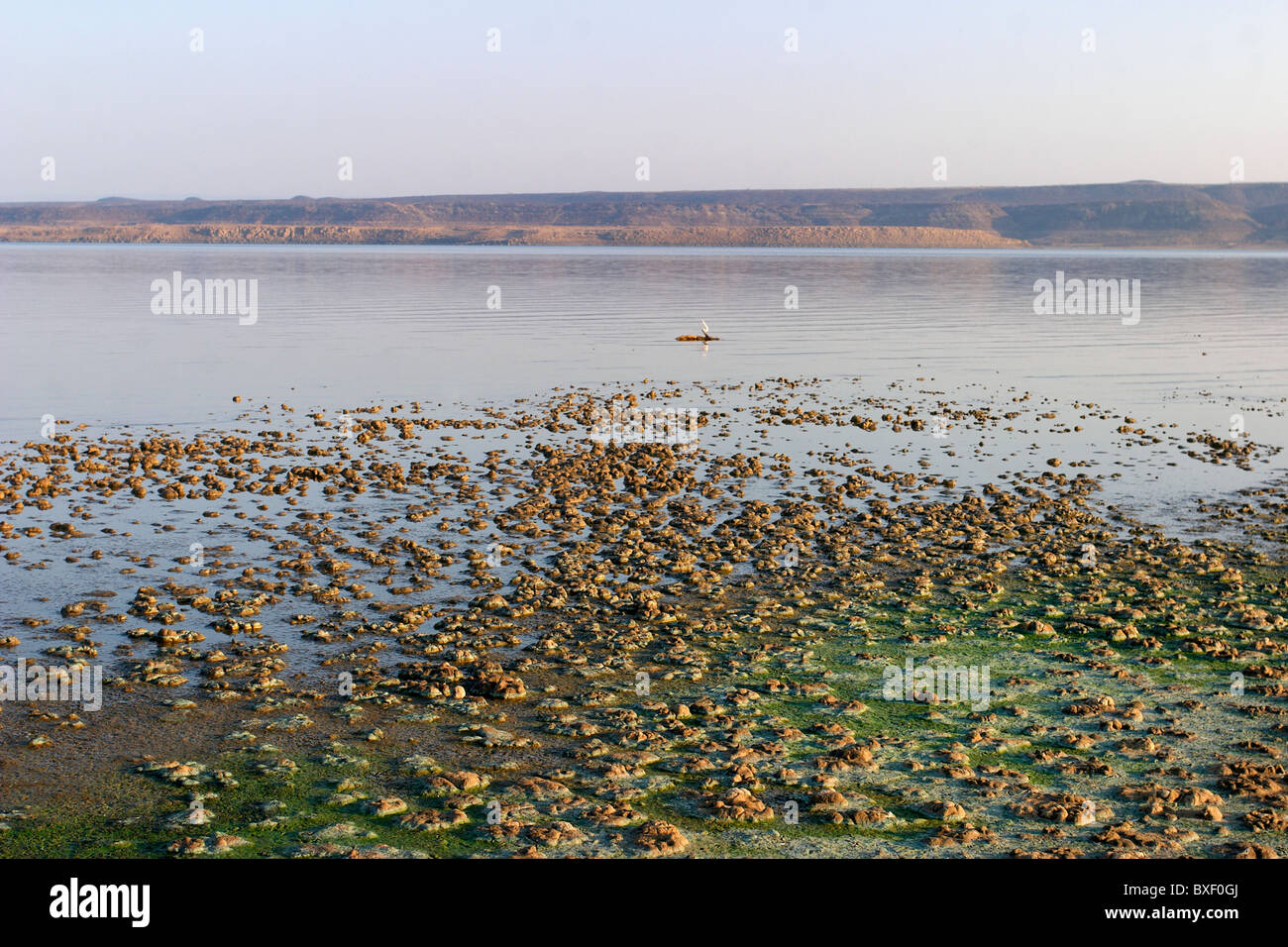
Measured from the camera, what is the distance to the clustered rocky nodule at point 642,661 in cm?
987

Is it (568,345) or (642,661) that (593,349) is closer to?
(568,345)

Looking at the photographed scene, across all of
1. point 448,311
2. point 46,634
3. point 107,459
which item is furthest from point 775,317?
point 46,634

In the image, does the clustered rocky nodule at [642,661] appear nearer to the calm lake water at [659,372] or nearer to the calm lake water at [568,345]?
the calm lake water at [659,372]

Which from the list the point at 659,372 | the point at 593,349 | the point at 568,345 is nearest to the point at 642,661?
the point at 659,372

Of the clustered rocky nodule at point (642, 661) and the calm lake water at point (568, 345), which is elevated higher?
the calm lake water at point (568, 345)

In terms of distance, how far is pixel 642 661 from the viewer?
13.7 m

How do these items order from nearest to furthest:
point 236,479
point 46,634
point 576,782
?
1. point 576,782
2. point 46,634
3. point 236,479

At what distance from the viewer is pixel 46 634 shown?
46.1 feet

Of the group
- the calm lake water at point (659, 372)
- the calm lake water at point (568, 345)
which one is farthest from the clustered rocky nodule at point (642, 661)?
the calm lake water at point (568, 345)

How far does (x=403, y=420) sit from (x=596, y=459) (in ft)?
21.8

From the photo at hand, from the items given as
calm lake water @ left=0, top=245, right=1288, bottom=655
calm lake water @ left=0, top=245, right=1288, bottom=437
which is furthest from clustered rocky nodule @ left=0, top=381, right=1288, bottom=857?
calm lake water @ left=0, top=245, right=1288, bottom=437

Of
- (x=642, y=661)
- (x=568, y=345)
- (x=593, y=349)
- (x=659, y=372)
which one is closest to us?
(x=642, y=661)
